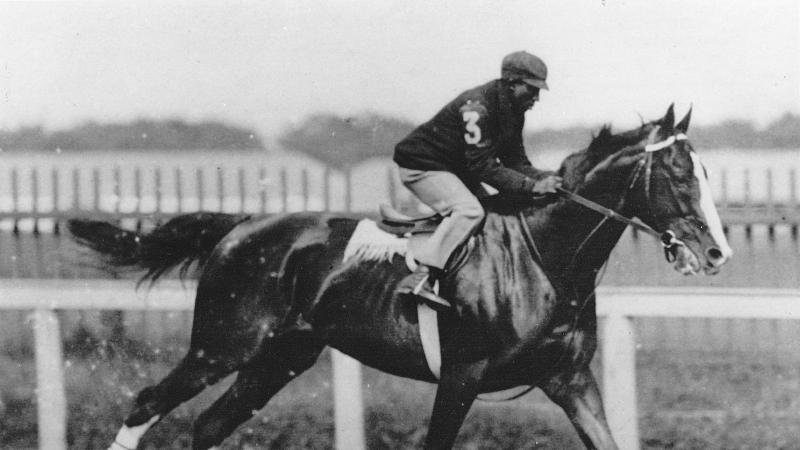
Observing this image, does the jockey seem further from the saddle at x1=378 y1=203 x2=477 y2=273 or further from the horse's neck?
the horse's neck

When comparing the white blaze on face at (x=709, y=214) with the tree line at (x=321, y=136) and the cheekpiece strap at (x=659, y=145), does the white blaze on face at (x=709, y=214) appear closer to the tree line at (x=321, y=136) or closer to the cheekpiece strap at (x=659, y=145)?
the cheekpiece strap at (x=659, y=145)

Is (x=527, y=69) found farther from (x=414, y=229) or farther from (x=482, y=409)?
(x=482, y=409)

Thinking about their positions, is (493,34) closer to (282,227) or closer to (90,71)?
(282,227)

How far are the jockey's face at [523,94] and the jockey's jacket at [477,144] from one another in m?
0.04

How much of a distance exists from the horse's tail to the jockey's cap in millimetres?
1729

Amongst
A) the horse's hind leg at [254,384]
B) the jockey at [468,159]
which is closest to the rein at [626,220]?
the jockey at [468,159]

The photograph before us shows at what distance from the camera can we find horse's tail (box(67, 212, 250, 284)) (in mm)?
5488

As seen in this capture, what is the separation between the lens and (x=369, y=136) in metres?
5.48

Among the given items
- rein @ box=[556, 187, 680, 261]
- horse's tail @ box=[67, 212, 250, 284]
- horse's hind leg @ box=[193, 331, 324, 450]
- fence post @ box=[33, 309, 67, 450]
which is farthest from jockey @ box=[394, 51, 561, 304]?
fence post @ box=[33, 309, 67, 450]

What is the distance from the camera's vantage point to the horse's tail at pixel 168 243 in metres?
5.49

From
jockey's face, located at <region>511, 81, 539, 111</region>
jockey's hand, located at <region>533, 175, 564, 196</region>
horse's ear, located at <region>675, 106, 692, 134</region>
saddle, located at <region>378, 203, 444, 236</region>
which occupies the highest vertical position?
jockey's face, located at <region>511, 81, 539, 111</region>

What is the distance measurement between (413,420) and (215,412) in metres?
1.13

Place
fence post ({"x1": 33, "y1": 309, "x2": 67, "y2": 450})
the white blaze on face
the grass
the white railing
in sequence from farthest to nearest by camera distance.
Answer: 1. fence post ({"x1": 33, "y1": 309, "x2": 67, "y2": 450})
2. the grass
3. the white railing
4. the white blaze on face

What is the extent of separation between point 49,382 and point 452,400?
2.53 metres
